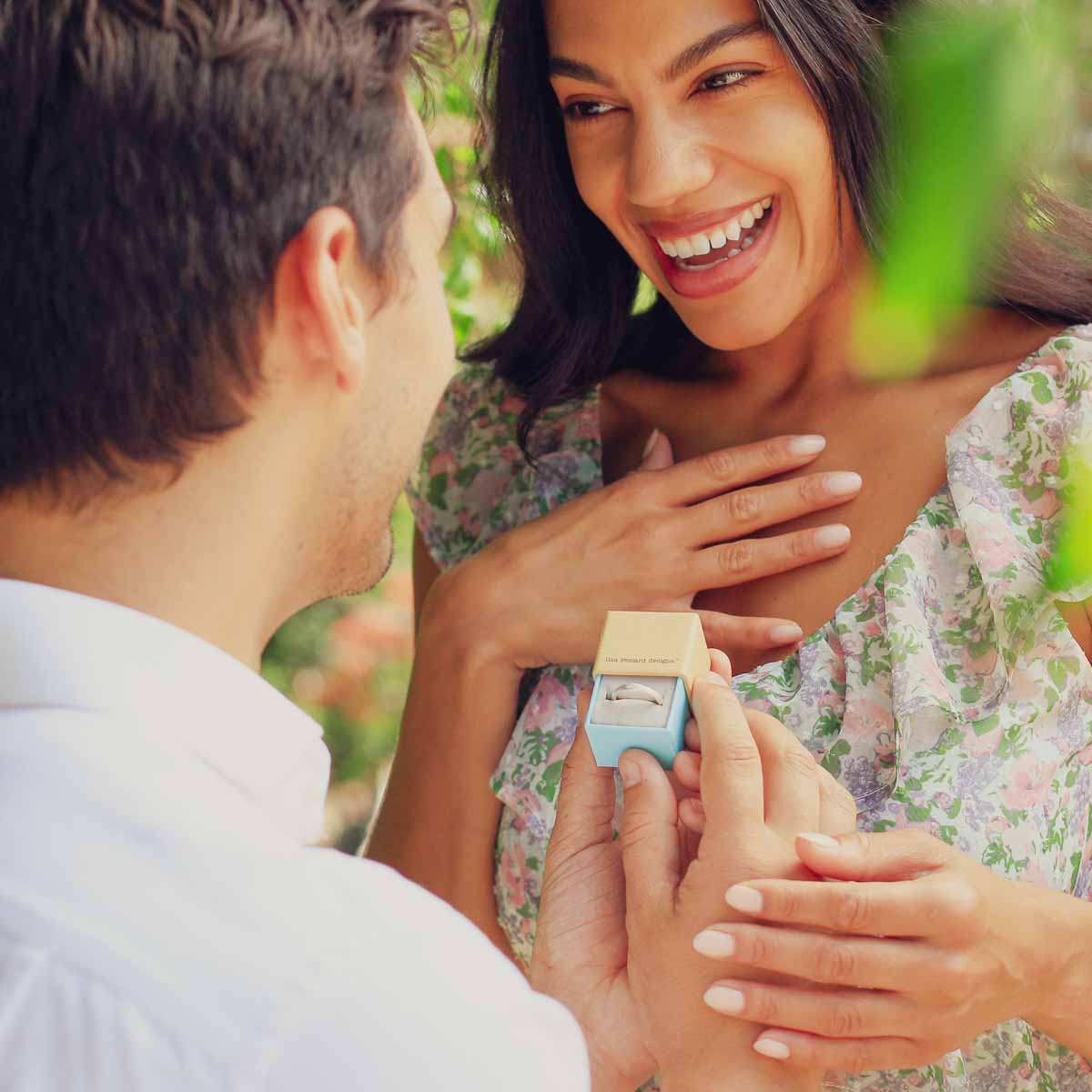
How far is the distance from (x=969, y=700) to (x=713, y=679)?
0.43 metres

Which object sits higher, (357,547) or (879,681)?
(357,547)

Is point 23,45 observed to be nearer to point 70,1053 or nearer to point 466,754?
point 70,1053

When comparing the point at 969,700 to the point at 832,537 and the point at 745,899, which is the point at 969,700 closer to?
the point at 832,537

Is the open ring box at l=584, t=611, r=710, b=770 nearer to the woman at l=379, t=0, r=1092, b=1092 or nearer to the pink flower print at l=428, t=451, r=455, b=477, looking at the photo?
the woman at l=379, t=0, r=1092, b=1092

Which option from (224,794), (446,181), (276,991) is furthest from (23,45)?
(446,181)

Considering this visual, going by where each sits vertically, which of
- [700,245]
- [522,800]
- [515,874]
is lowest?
[515,874]

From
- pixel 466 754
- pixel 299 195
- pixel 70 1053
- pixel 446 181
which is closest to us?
pixel 70 1053

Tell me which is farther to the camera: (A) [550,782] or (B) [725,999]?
(A) [550,782]

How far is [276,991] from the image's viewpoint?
0.83 m

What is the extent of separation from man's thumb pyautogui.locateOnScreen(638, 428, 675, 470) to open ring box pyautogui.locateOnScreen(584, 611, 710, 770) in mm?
648

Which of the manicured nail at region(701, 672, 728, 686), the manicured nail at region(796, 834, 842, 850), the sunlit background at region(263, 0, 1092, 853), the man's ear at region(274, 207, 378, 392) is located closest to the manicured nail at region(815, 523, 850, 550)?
the manicured nail at region(701, 672, 728, 686)

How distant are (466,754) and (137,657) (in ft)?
2.93

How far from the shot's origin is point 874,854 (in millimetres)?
1262

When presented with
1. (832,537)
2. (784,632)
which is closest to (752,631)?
(784,632)
